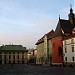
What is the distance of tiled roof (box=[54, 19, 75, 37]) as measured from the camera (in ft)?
330

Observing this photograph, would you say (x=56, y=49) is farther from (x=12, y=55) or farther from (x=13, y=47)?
(x=13, y=47)

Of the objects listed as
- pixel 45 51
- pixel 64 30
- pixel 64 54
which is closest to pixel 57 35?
pixel 64 30

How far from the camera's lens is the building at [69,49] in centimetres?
8524

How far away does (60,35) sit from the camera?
9875cm

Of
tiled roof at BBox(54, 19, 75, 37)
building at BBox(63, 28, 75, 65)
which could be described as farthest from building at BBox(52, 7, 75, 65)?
building at BBox(63, 28, 75, 65)

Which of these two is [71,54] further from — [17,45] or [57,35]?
[17,45]

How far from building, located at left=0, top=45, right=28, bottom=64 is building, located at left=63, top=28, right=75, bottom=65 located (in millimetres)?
95906

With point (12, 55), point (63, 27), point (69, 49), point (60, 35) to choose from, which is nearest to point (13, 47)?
point (12, 55)

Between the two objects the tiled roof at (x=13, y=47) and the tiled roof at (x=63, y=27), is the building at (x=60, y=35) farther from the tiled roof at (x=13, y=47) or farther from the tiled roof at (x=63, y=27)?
the tiled roof at (x=13, y=47)

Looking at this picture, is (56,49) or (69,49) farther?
(56,49)

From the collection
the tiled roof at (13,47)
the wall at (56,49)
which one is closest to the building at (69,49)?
the wall at (56,49)

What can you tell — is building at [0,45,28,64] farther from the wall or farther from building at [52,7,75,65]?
the wall

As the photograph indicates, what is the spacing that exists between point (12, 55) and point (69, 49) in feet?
340

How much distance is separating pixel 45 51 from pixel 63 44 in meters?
38.5
